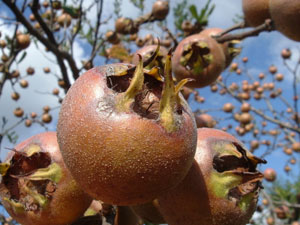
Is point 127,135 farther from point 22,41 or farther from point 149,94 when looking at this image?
point 22,41

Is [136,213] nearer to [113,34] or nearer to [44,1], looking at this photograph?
[113,34]

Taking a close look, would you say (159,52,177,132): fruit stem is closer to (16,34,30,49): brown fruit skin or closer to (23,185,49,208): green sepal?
(23,185,49,208): green sepal

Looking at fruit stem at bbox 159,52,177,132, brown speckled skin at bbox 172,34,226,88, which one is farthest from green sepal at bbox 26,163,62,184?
brown speckled skin at bbox 172,34,226,88

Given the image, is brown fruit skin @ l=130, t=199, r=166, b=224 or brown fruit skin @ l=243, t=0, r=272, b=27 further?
brown fruit skin @ l=243, t=0, r=272, b=27

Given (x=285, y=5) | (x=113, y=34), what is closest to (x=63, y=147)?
(x=285, y=5)

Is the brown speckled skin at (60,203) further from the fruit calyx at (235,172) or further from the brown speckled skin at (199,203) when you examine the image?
the fruit calyx at (235,172)

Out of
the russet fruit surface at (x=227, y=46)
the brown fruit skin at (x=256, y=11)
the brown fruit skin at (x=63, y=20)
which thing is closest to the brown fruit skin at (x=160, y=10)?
the brown fruit skin at (x=63, y=20)
